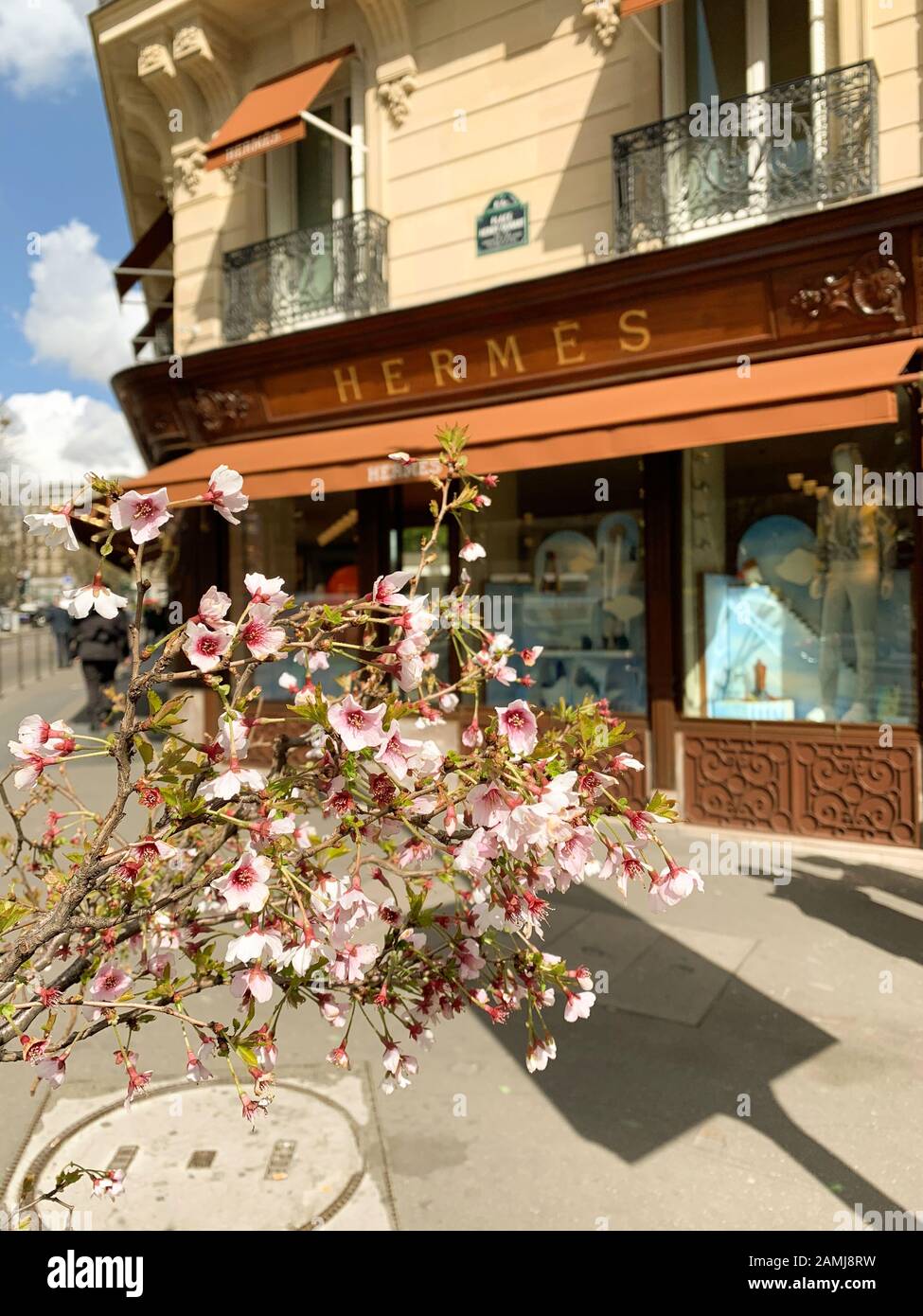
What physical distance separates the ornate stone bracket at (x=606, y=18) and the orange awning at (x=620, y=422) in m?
3.13

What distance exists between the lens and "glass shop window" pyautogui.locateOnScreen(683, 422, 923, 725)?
7164 mm

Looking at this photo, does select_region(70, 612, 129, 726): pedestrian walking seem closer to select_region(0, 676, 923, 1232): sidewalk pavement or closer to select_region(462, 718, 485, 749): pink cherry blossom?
select_region(0, 676, 923, 1232): sidewalk pavement

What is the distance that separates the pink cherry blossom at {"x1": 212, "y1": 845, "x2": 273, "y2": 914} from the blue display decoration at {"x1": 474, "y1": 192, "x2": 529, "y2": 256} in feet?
26.9

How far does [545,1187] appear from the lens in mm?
3006

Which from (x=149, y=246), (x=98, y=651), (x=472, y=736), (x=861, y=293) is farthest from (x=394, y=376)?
(x=472, y=736)

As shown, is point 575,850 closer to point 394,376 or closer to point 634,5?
point 634,5

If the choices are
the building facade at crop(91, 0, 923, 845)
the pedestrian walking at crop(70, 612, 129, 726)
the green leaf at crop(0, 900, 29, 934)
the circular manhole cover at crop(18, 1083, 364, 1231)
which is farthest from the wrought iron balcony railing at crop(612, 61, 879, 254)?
the pedestrian walking at crop(70, 612, 129, 726)

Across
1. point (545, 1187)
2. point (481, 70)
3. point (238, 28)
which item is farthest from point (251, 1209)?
point (238, 28)

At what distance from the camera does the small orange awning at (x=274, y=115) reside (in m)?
9.03

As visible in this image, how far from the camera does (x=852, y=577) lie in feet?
24.4

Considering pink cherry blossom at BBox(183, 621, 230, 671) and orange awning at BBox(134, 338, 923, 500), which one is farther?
orange awning at BBox(134, 338, 923, 500)

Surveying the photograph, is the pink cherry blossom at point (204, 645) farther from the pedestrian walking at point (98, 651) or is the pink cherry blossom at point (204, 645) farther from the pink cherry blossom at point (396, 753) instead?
the pedestrian walking at point (98, 651)

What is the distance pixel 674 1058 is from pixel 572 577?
18.7 feet
